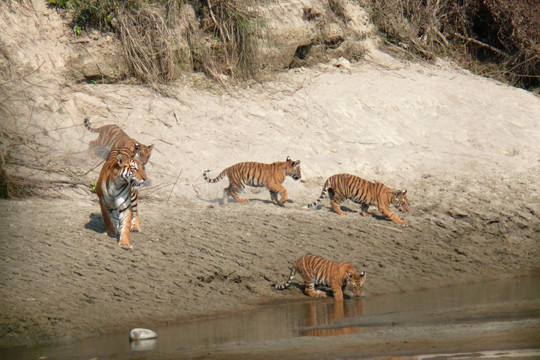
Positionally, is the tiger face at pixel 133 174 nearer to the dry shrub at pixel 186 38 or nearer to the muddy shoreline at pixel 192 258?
the muddy shoreline at pixel 192 258

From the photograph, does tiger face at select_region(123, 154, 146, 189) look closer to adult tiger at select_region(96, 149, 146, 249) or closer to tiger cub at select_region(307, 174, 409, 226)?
adult tiger at select_region(96, 149, 146, 249)

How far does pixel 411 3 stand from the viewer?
1852 cm

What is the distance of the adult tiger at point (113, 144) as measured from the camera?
12.5 meters

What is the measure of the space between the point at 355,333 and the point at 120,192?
3.53 metres

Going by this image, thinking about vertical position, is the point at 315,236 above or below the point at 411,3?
below

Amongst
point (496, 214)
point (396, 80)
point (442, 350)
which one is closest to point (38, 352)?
point (442, 350)

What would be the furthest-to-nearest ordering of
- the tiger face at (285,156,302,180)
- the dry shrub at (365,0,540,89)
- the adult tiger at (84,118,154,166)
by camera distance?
the dry shrub at (365,0,540,89) < the tiger face at (285,156,302,180) < the adult tiger at (84,118,154,166)

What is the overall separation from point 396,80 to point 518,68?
365cm

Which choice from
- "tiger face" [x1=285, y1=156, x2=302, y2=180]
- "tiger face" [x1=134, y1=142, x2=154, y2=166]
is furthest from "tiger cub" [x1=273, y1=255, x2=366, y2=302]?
"tiger face" [x1=134, y1=142, x2=154, y2=166]

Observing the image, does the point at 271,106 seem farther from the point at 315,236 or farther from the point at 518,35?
the point at 518,35

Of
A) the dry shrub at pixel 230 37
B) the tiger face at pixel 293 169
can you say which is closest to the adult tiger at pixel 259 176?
the tiger face at pixel 293 169

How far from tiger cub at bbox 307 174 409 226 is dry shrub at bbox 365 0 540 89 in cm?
597

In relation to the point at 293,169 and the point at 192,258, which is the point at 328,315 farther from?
the point at 293,169

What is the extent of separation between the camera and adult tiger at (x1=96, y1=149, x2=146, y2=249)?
995 centimetres
